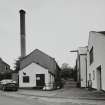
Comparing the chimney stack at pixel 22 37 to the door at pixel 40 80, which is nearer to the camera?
the door at pixel 40 80

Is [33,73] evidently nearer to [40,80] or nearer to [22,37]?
[40,80]

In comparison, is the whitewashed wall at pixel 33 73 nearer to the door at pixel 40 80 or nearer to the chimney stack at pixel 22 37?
the door at pixel 40 80

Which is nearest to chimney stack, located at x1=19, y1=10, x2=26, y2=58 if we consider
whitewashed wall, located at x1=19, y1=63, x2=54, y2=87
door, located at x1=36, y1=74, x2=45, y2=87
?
whitewashed wall, located at x1=19, y1=63, x2=54, y2=87

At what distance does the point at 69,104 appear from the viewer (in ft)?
51.5

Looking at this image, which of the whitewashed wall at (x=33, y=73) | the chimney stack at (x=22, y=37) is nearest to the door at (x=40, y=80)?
the whitewashed wall at (x=33, y=73)

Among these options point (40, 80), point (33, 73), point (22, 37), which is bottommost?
point (40, 80)

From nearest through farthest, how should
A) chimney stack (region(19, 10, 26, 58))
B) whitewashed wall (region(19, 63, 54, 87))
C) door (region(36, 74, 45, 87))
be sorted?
1. door (region(36, 74, 45, 87))
2. whitewashed wall (region(19, 63, 54, 87))
3. chimney stack (region(19, 10, 26, 58))

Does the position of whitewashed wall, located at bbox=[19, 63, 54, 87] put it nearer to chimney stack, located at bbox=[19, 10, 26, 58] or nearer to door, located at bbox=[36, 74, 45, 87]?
door, located at bbox=[36, 74, 45, 87]

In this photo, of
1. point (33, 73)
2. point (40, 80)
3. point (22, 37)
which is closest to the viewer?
point (40, 80)

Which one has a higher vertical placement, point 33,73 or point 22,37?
point 22,37

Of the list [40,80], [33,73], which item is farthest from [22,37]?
[40,80]

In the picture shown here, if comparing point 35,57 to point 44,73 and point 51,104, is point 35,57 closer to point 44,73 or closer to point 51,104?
point 44,73

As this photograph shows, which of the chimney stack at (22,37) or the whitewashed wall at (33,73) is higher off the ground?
the chimney stack at (22,37)

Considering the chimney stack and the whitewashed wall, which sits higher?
the chimney stack
